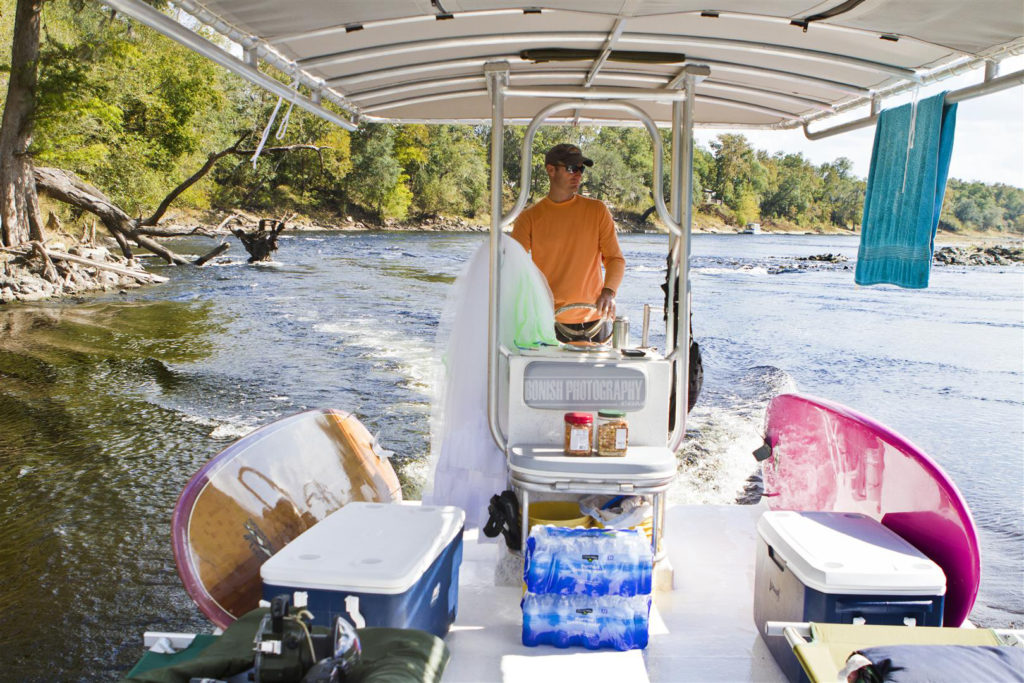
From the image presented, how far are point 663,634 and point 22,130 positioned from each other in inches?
764

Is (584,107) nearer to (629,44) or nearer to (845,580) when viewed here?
(629,44)

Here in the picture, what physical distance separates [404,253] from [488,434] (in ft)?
91.4

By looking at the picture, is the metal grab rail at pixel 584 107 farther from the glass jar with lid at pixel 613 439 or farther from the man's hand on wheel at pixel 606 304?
the glass jar with lid at pixel 613 439

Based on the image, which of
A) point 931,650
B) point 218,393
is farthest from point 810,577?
point 218,393

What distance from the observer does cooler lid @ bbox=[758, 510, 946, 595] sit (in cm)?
203

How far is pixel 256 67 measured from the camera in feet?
8.14

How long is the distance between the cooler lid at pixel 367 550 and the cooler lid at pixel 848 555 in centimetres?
97

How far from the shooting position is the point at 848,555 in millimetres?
2143

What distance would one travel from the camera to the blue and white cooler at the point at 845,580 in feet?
6.67

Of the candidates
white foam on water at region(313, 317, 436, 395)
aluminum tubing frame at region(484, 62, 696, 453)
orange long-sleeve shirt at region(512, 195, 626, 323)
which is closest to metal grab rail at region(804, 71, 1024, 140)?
aluminum tubing frame at region(484, 62, 696, 453)

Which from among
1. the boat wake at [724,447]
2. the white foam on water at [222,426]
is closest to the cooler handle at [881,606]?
the boat wake at [724,447]

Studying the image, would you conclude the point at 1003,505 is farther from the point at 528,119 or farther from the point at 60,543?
the point at 60,543

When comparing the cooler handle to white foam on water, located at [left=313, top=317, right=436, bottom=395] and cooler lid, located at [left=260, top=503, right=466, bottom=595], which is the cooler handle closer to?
cooler lid, located at [left=260, top=503, right=466, bottom=595]

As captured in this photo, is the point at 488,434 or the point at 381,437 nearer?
the point at 488,434
